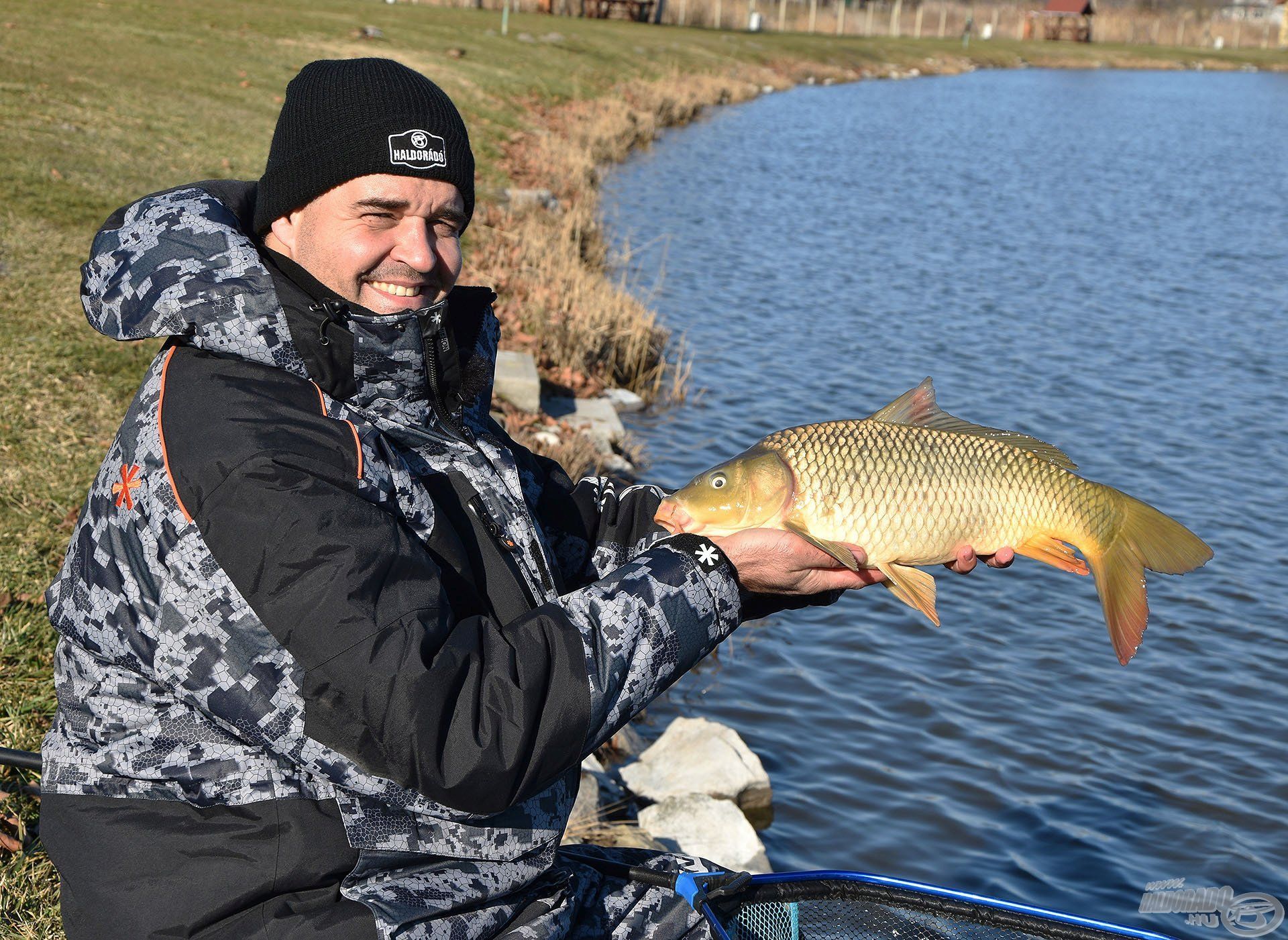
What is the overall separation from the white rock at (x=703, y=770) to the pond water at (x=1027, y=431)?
0.17m

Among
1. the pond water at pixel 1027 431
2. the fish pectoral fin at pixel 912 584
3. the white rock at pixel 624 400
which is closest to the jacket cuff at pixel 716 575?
the fish pectoral fin at pixel 912 584

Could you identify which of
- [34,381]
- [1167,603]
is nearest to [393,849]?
[34,381]

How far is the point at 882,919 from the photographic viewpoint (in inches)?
114

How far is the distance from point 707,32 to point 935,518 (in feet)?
164

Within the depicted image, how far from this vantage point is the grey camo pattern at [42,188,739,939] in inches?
79.4

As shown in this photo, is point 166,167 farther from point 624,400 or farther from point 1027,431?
point 1027,431

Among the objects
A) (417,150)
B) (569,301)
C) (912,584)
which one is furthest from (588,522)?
(569,301)

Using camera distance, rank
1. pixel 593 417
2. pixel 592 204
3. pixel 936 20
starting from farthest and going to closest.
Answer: pixel 936 20 < pixel 592 204 < pixel 593 417

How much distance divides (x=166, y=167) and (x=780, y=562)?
10550 millimetres

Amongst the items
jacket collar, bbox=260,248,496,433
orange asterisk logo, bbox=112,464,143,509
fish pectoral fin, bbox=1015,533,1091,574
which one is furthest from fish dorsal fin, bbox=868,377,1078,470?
orange asterisk logo, bbox=112,464,143,509

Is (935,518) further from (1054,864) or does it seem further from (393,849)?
(1054,864)

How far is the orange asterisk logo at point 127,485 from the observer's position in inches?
81.5

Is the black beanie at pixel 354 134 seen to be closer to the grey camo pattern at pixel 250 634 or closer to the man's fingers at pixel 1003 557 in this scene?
the grey camo pattern at pixel 250 634

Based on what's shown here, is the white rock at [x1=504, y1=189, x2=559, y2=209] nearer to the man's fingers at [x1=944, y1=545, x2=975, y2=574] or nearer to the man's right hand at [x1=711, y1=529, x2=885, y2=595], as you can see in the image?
the man's fingers at [x1=944, y1=545, x2=975, y2=574]
